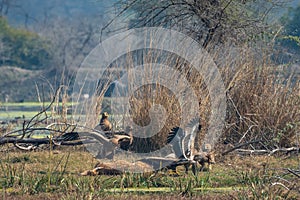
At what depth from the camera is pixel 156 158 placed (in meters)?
9.13

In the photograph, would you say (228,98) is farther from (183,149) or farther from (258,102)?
(183,149)

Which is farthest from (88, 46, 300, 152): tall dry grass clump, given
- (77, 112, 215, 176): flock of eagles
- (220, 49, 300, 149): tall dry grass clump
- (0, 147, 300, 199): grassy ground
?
(0, 147, 300, 199): grassy ground

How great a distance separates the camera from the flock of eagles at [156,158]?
9008 millimetres

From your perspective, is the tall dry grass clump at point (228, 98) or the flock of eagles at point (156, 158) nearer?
the flock of eagles at point (156, 158)

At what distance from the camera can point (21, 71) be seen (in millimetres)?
33500

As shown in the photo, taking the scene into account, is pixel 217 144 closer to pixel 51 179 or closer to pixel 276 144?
pixel 276 144

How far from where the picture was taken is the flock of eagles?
9.01 meters

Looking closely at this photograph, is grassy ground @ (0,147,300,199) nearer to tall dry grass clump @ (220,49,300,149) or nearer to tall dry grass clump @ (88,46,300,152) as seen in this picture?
tall dry grass clump @ (88,46,300,152)

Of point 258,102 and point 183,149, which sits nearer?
point 183,149

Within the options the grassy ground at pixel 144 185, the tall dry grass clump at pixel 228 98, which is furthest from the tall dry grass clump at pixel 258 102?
the grassy ground at pixel 144 185

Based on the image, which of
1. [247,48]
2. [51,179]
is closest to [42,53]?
[247,48]

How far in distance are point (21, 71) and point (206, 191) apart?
87.0ft

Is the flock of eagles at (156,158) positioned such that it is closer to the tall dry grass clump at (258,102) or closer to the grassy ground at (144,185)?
the grassy ground at (144,185)

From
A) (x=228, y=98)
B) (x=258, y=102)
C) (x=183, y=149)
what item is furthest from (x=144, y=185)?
(x=258, y=102)
